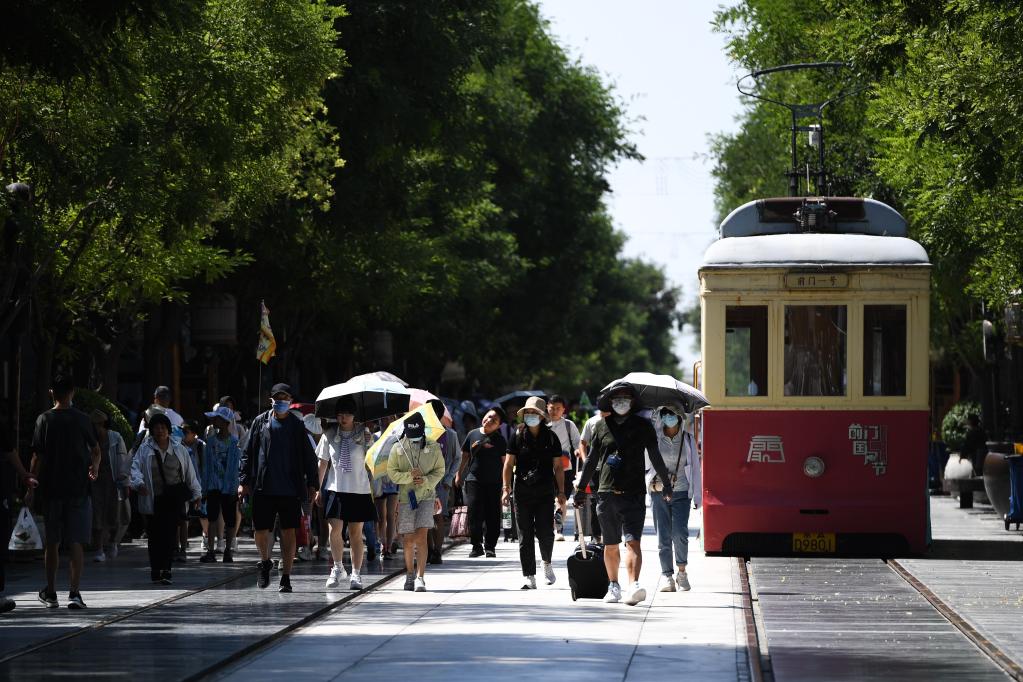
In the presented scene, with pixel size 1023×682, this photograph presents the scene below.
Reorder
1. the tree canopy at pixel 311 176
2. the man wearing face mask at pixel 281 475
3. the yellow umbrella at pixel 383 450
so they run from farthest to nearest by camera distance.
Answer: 1. the tree canopy at pixel 311 176
2. the yellow umbrella at pixel 383 450
3. the man wearing face mask at pixel 281 475

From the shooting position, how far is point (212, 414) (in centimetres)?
2214

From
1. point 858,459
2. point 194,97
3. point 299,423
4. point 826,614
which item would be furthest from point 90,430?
point 194,97

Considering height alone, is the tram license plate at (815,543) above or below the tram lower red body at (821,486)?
below

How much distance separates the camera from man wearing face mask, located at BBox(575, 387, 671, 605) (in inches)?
608

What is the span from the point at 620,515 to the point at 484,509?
6.95 metres

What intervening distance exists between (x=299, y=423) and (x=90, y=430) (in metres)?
2.18

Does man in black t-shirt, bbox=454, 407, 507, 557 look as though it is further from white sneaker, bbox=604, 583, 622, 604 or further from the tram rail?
white sneaker, bbox=604, 583, 622, 604

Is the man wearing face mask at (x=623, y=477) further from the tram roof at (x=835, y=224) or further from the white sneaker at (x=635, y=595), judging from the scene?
the tram roof at (x=835, y=224)

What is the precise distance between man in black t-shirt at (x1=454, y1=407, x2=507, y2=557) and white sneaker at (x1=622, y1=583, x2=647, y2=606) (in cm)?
688

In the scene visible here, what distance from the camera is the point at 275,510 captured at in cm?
1712

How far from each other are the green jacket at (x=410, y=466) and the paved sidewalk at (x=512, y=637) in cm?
85

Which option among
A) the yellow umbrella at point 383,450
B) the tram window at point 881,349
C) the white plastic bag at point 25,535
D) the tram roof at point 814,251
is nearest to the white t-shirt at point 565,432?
the tram roof at point 814,251

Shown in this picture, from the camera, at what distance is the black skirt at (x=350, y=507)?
18.1m

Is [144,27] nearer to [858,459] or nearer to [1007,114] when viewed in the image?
[858,459]
